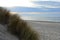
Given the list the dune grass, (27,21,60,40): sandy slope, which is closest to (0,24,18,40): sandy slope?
the dune grass

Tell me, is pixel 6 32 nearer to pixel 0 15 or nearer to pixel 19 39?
pixel 19 39

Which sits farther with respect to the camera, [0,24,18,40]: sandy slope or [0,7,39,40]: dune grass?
[0,7,39,40]: dune grass

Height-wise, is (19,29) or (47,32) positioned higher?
(19,29)

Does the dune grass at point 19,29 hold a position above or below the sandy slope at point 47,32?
above

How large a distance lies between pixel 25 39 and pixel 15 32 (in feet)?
1.08

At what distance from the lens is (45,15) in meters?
13.2

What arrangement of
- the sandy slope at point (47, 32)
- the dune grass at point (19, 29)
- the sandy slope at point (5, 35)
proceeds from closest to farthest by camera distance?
the sandy slope at point (5, 35) < the dune grass at point (19, 29) < the sandy slope at point (47, 32)

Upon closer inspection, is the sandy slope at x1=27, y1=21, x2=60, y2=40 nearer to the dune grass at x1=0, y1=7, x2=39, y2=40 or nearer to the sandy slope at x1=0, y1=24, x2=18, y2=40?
the dune grass at x1=0, y1=7, x2=39, y2=40

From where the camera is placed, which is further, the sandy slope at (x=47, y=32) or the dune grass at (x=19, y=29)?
the sandy slope at (x=47, y=32)

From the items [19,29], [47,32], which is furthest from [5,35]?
[47,32]

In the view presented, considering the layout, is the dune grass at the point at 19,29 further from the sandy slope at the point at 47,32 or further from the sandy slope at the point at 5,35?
the sandy slope at the point at 47,32

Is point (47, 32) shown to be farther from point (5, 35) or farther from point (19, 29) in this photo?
point (5, 35)

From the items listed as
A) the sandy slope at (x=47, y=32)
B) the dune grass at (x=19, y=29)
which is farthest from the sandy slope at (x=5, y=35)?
the sandy slope at (x=47, y=32)

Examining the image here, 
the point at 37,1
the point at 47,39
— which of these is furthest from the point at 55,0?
the point at 47,39
